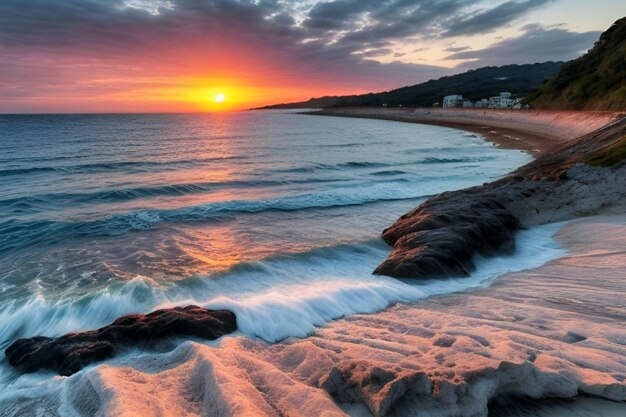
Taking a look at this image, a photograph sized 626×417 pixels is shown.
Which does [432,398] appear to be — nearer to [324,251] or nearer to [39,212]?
[324,251]

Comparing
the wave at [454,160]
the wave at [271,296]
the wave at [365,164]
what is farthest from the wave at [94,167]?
the wave at [271,296]

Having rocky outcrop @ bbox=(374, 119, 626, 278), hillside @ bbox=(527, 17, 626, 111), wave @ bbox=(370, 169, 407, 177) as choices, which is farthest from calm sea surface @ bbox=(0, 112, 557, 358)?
hillside @ bbox=(527, 17, 626, 111)

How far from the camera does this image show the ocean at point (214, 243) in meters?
9.38

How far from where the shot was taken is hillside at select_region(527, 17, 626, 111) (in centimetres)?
4834

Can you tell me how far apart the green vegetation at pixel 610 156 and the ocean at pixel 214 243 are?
532 centimetres

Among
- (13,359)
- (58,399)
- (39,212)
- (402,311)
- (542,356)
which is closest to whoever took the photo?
(542,356)

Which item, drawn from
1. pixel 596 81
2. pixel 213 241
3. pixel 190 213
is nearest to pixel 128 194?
pixel 190 213

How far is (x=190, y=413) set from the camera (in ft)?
16.5

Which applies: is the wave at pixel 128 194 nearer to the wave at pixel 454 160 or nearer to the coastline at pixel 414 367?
the wave at pixel 454 160

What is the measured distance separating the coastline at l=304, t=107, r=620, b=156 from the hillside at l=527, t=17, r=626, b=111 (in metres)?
3.48

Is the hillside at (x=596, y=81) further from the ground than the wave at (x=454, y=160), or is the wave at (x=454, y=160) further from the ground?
the hillside at (x=596, y=81)

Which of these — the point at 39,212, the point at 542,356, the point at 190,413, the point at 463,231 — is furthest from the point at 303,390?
the point at 39,212

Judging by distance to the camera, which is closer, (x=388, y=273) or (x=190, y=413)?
(x=190, y=413)

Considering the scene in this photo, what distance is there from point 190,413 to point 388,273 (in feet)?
22.1
